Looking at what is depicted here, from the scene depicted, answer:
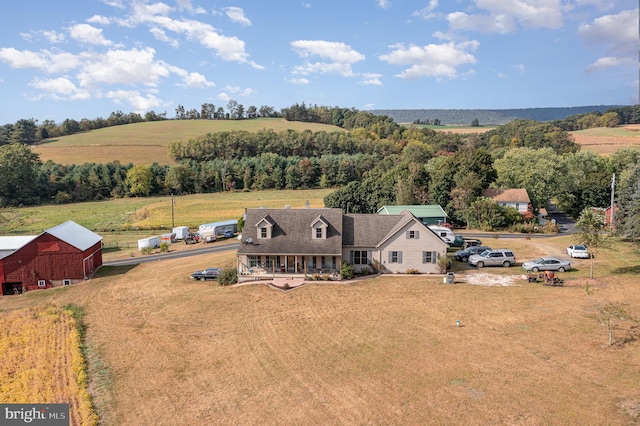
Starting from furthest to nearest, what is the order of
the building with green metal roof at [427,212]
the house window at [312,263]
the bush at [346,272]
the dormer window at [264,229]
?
the building with green metal roof at [427,212] → the dormer window at [264,229] → the house window at [312,263] → the bush at [346,272]

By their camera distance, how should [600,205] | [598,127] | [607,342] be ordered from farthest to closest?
[598,127], [600,205], [607,342]

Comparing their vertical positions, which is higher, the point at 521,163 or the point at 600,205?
the point at 521,163

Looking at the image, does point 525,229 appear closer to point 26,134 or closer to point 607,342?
point 607,342

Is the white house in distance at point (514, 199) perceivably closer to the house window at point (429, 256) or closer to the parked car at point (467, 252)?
the parked car at point (467, 252)

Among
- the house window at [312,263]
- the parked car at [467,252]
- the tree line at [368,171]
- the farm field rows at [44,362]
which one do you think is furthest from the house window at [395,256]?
the farm field rows at [44,362]

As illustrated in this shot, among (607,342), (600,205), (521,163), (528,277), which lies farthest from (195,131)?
(607,342)

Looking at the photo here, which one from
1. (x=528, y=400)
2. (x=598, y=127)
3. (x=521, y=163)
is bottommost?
(x=528, y=400)
